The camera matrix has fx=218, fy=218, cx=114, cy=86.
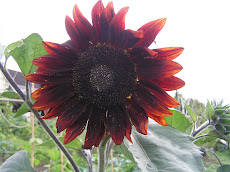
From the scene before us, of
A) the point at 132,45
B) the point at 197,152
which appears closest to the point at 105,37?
the point at 132,45

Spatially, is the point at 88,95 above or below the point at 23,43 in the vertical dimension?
below

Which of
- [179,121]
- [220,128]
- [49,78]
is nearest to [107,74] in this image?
[49,78]

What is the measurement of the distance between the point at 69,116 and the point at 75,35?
150 millimetres

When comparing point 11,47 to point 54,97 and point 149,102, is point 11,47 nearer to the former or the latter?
point 54,97

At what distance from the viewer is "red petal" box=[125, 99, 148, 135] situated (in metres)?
0.38

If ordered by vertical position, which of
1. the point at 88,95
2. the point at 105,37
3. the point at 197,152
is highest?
the point at 105,37

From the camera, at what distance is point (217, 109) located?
56 cm

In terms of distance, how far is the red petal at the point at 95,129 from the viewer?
1.29 ft

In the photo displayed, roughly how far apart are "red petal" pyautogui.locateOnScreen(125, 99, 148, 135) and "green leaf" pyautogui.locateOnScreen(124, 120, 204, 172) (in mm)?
38

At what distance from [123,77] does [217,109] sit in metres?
0.29

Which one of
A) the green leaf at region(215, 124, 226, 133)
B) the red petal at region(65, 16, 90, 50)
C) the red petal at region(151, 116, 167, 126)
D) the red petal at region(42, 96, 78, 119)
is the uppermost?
the red petal at region(65, 16, 90, 50)

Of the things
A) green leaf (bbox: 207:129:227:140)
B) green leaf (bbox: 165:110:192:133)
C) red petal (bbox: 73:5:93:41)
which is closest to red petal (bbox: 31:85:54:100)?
red petal (bbox: 73:5:93:41)

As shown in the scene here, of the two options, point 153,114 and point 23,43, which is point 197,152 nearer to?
point 153,114

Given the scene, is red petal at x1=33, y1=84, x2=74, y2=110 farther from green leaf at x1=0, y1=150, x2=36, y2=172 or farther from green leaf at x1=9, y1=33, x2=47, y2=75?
green leaf at x1=0, y1=150, x2=36, y2=172
